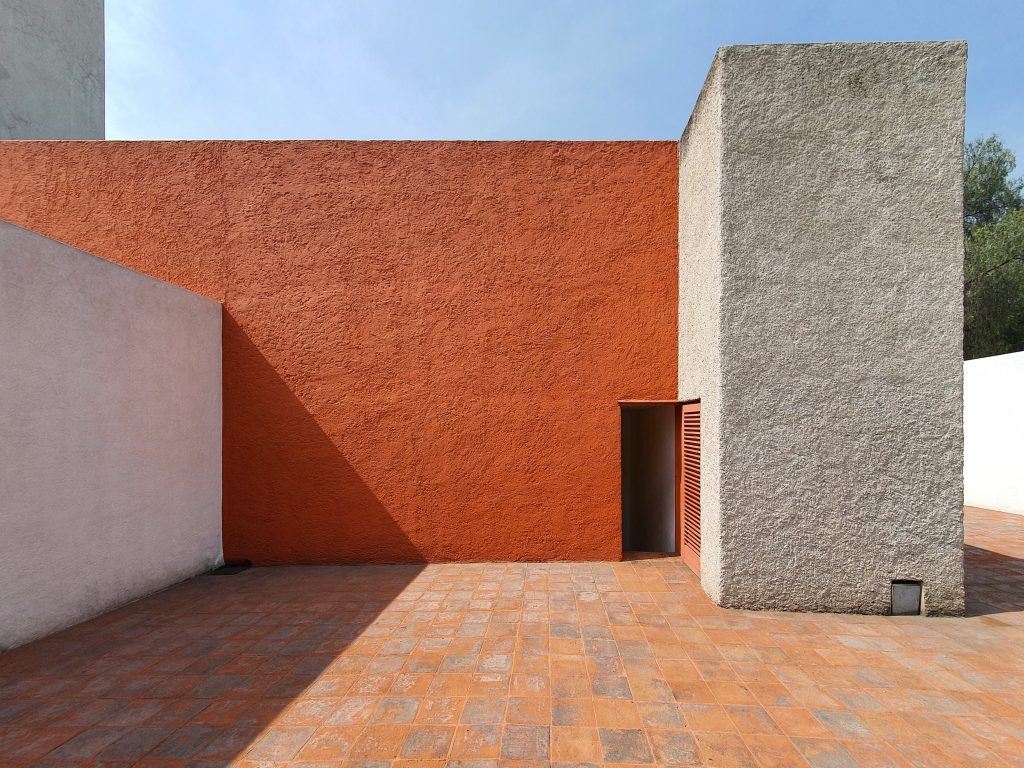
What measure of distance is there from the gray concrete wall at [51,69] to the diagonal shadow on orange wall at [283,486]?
9.16 m

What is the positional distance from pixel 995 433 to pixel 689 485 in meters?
8.00

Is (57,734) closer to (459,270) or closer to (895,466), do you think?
(459,270)

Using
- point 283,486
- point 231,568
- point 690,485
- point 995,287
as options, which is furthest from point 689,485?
point 995,287

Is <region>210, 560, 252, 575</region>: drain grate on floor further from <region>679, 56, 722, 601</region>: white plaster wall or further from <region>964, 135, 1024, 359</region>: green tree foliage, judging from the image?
<region>964, 135, 1024, 359</region>: green tree foliage

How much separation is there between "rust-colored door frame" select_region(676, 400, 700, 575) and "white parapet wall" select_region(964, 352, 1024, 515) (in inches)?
298

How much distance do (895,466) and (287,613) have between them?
20.6 feet

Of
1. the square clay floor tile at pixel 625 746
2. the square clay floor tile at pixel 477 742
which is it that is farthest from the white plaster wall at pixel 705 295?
the square clay floor tile at pixel 477 742

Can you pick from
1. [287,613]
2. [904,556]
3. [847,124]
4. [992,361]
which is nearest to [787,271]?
[847,124]

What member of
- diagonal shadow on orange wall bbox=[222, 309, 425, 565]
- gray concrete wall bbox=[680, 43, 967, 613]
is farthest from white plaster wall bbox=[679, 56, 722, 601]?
diagonal shadow on orange wall bbox=[222, 309, 425, 565]

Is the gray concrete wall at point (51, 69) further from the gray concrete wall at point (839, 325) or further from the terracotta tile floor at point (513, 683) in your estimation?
the gray concrete wall at point (839, 325)

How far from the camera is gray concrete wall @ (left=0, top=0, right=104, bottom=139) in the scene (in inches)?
396

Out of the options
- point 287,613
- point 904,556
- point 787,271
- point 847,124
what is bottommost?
point 287,613

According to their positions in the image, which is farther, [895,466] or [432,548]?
[432,548]

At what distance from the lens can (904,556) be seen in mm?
4676
